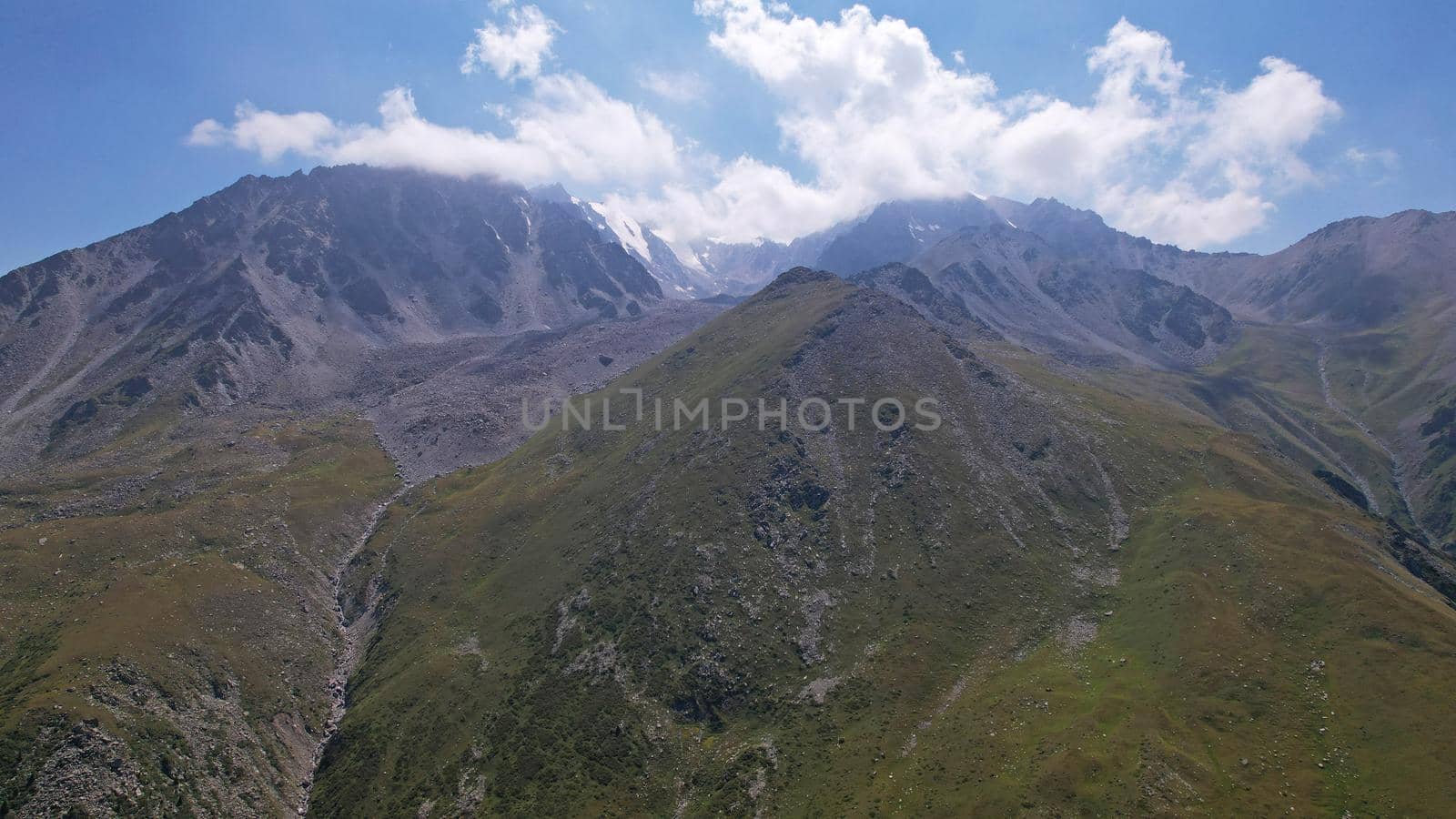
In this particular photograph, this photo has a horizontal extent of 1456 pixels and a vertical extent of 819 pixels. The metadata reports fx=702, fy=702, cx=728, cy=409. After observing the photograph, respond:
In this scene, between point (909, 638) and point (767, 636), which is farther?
point (767, 636)

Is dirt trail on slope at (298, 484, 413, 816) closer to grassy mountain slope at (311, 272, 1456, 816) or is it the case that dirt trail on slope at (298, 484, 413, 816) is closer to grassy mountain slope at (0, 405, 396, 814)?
grassy mountain slope at (0, 405, 396, 814)

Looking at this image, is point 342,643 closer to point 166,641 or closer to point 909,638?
point 166,641

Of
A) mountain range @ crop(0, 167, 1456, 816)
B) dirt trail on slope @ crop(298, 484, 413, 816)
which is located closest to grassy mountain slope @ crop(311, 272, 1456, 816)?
mountain range @ crop(0, 167, 1456, 816)

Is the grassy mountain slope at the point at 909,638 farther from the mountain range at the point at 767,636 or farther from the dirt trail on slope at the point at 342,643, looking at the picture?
the dirt trail on slope at the point at 342,643

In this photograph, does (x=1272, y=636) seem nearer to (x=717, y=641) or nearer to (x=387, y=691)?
(x=717, y=641)

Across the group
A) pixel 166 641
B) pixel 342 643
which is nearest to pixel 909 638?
pixel 342 643

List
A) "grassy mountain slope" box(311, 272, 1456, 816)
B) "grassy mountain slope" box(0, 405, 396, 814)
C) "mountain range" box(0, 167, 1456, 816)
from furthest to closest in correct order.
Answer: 1. "grassy mountain slope" box(0, 405, 396, 814)
2. "mountain range" box(0, 167, 1456, 816)
3. "grassy mountain slope" box(311, 272, 1456, 816)

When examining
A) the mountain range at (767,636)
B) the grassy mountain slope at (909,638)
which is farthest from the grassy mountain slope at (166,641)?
the grassy mountain slope at (909,638)

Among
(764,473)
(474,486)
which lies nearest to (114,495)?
(474,486)

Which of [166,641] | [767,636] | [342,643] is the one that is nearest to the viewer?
[166,641]
